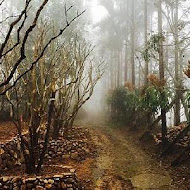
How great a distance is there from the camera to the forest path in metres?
6.70

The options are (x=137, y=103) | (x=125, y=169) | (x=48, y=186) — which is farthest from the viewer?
(x=137, y=103)

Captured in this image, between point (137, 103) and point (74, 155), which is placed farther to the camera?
point (137, 103)

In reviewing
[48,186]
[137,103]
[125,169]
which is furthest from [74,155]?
[137,103]

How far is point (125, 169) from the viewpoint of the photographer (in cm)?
779

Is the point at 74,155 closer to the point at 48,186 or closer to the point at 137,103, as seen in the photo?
the point at 48,186

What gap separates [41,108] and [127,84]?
26.6 feet

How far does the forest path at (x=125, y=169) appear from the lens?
22.0 feet

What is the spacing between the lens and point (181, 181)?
22.3 ft

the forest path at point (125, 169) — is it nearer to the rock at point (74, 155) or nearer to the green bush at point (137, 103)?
the rock at point (74, 155)

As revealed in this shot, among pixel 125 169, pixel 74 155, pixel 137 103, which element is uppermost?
pixel 137 103

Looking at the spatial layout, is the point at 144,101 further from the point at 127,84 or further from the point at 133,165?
the point at 127,84

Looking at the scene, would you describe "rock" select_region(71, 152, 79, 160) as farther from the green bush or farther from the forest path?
the green bush

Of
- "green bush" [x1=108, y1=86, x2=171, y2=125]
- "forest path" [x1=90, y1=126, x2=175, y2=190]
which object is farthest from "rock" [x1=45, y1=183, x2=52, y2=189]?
"green bush" [x1=108, y1=86, x2=171, y2=125]

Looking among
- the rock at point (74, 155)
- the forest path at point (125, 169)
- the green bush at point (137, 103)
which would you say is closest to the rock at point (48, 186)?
the forest path at point (125, 169)
